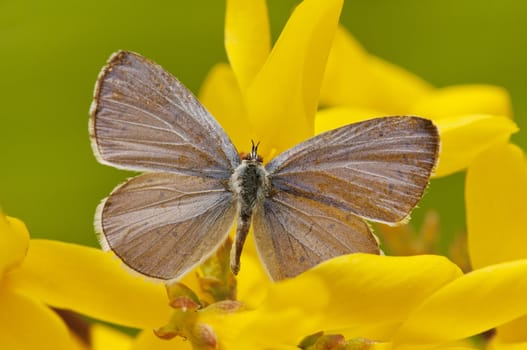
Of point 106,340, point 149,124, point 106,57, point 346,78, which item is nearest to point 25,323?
point 149,124

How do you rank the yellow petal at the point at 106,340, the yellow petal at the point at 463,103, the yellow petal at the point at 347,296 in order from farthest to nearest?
1. the yellow petal at the point at 463,103
2. the yellow petal at the point at 106,340
3. the yellow petal at the point at 347,296

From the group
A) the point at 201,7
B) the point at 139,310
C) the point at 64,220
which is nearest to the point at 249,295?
the point at 139,310

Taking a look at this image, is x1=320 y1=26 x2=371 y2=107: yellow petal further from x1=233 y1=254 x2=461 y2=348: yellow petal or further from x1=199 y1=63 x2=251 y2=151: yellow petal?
x1=233 y1=254 x2=461 y2=348: yellow petal

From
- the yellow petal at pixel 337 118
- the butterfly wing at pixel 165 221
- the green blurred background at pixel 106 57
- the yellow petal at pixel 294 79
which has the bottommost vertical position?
the butterfly wing at pixel 165 221

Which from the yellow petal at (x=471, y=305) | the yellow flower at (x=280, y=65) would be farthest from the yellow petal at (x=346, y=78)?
the yellow petal at (x=471, y=305)

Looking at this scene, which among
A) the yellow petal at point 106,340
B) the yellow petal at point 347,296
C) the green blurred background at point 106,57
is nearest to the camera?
the yellow petal at point 347,296

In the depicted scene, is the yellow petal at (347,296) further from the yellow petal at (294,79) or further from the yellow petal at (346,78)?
the yellow petal at (346,78)

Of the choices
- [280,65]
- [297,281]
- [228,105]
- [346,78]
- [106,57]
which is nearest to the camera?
[297,281]

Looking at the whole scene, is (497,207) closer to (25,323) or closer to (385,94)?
(25,323)

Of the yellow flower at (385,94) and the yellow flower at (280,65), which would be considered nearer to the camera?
the yellow flower at (280,65)
